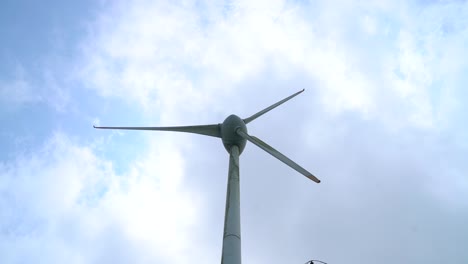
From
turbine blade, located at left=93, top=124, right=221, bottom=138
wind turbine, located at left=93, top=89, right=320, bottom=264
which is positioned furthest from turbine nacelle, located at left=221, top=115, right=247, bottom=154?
turbine blade, located at left=93, top=124, right=221, bottom=138

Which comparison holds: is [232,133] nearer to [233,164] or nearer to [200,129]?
[233,164]

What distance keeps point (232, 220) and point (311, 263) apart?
248 inches

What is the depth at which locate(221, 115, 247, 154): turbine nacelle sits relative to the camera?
26.4 m

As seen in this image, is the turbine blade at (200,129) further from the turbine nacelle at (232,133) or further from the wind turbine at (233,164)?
the turbine nacelle at (232,133)

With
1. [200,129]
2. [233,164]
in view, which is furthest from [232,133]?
[200,129]

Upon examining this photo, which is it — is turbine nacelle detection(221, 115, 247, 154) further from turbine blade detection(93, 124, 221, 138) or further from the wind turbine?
turbine blade detection(93, 124, 221, 138)

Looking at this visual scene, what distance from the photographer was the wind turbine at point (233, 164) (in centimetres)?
1867

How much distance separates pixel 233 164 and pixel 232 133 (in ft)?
9.56

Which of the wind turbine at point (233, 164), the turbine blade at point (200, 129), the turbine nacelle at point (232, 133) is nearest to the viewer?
the wind turbine at point (233, 164)

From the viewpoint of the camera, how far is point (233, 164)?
24.5 m

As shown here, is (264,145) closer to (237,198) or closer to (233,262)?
(237,198)

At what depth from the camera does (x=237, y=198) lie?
21.5 meters

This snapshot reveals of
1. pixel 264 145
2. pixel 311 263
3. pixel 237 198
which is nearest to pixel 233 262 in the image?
pixel 237 198

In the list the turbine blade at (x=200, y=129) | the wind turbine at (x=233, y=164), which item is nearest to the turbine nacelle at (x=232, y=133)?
the wind turbine at (x=233, y=164)
